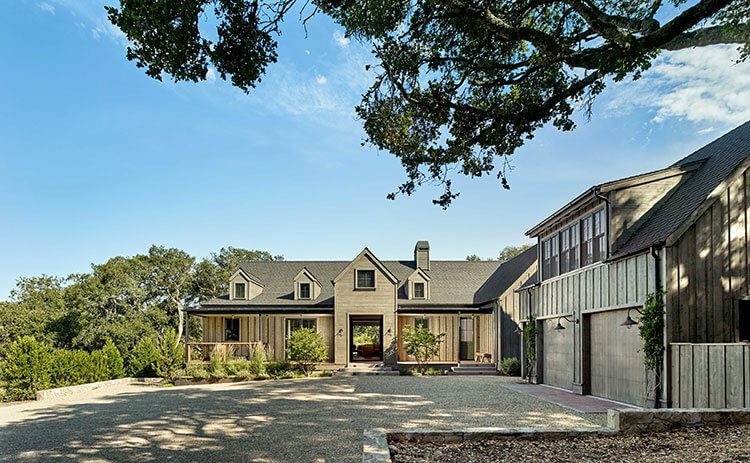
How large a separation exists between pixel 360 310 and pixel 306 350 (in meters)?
4.50

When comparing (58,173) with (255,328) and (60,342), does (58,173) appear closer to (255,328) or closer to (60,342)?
(255,328)

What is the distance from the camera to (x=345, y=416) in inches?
462

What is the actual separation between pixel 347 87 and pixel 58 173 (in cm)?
1479

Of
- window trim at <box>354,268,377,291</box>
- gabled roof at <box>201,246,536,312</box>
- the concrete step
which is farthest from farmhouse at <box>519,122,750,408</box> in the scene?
window trim at <box>354,268,377,291</box>

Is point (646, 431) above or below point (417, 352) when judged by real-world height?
above

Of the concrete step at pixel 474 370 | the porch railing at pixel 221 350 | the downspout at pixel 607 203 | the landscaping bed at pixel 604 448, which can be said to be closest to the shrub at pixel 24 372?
the porch railing at pixel 221 350

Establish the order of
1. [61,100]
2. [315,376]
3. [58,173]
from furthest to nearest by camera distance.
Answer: [315,376], [58,173], [61,100]

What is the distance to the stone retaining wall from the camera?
25.3ft

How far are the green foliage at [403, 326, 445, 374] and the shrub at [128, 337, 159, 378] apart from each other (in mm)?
11101

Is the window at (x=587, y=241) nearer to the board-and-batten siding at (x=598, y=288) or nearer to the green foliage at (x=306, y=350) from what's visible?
the board-and-batten siding at (x=598, y=288)

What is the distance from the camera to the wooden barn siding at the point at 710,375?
354 inches

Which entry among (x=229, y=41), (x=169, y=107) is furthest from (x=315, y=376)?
(x=229, y=41)

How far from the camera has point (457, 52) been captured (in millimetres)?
9344

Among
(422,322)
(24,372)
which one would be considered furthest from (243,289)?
(24,372)
